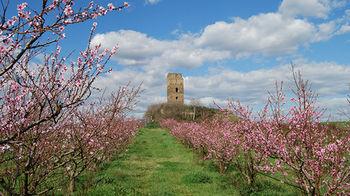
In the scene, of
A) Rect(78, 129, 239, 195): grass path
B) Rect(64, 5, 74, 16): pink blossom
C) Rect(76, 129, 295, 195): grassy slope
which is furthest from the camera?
Rect(78, 129, 239, 195): grass path

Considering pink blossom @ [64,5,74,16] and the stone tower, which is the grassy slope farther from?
the stone tower

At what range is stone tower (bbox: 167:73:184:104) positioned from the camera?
85.6 m

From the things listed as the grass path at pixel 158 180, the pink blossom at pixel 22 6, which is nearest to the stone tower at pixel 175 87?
the grass path at pixel 158 180

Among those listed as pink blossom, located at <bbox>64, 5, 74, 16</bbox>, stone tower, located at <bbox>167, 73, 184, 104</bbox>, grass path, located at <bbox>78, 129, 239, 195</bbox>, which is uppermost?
stone tower, located at <bbox>167, 73, 184, 104</bbox>

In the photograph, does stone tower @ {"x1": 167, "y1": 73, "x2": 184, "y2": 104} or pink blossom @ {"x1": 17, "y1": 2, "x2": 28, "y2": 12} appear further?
stone tower @ {"x1": 167, "y1": 73, "x2": 184, "y2": 104}

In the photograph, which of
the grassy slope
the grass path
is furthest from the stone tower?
the grassy slope

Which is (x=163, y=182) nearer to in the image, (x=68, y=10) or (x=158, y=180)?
(x=158, y=180)

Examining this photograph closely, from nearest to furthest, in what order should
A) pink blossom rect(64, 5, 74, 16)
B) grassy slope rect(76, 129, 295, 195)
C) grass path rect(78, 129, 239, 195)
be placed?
pink blossom rect(64, 5, 74, 16)
grassy slope rect(76, 129, 295, 195)
grass path rect(78, 129, 239, 195)

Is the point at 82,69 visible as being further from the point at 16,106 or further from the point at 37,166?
the point at 37,166

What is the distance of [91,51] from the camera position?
5.51m

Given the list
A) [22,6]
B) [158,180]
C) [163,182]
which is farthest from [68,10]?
[158,180]

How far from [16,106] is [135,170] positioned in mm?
10615

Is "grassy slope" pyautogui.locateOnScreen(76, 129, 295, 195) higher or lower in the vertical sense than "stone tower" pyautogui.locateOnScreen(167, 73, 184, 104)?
lower

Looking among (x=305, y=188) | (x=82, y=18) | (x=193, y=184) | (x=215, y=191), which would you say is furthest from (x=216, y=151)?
(x=82, y=18)
